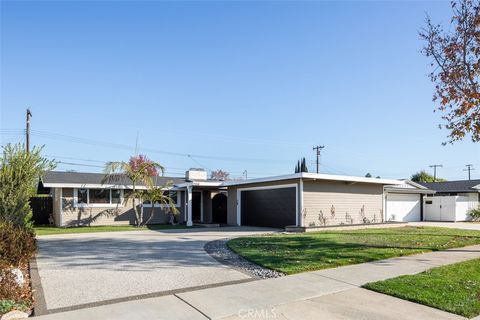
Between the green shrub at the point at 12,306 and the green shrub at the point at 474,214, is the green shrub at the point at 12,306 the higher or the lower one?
the higher one

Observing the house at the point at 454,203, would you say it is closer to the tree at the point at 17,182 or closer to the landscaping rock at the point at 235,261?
Answer: the landscaping rock at the point at 235,261

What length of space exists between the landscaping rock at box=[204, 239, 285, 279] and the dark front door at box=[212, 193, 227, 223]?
39.2ft

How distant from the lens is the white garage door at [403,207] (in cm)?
2600

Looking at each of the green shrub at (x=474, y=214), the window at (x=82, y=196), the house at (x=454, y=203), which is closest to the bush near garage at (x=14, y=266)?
the window at (x=82, y=196)

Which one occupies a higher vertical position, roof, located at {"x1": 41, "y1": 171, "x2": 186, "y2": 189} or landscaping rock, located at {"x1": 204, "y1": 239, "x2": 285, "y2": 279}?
roof, located at {"x1": 41, "y1": 171, "x2": 186, "y2": 189}

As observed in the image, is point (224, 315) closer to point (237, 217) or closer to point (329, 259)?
point (329, 259)

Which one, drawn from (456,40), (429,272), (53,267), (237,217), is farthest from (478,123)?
(237,217)

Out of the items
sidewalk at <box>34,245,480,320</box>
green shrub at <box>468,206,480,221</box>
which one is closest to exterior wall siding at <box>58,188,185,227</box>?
sidewalk at <box>34,245,480,320</box>

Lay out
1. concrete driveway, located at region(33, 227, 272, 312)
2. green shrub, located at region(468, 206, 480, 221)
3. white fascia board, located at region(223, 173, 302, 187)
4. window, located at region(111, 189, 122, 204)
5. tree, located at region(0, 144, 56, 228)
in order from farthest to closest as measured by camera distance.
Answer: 1. green shrub, located at region(468, 206, 480, 221)
2. window, located at region(111, 189, 122, 204)
3. white fascia board, located at region(223, 173, 302, 187)
4. tree, located at region(0, 144, 56, 228)
5. concrete driveway, located at region(33, 227, 272, 312)

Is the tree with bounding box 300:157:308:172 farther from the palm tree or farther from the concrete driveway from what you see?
the concrete driveway

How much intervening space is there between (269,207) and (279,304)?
557 inches

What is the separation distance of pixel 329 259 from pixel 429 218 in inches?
894

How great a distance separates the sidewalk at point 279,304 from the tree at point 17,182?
5.79 m

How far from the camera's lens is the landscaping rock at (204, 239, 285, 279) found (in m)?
7.50
